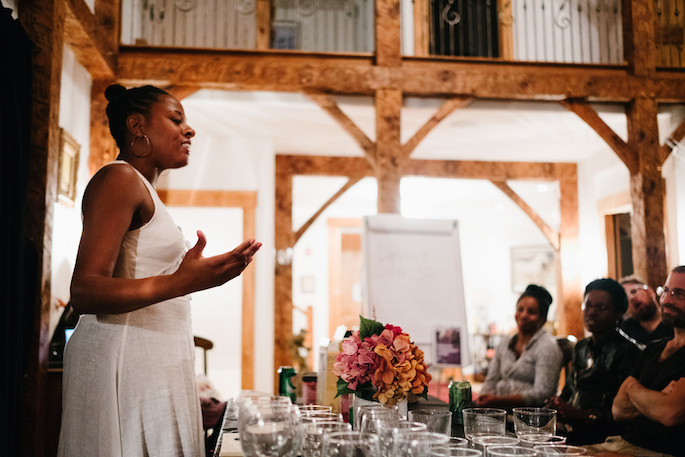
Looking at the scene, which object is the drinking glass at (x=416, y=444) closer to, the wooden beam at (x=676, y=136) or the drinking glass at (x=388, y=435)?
the drinking glass at (x=388, y=435)

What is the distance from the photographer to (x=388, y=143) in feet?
15.8

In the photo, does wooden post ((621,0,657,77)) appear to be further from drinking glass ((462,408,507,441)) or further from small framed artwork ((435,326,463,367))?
drinking glass ((462,408,507,441))

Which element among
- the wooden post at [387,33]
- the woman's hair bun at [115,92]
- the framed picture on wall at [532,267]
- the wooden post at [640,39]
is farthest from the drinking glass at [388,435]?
the framed picture on wall at [532,267]

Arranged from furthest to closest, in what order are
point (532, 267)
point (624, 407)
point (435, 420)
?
point (532, 267), point (624, 407), point (435, 420)

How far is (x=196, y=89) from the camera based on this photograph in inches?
186

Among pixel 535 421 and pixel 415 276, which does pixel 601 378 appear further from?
pixel 535 421

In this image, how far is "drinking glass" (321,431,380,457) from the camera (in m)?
0.97

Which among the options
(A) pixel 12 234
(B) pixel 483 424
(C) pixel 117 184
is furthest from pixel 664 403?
(A) pixel 12 234

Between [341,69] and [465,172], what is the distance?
2824 millimetres

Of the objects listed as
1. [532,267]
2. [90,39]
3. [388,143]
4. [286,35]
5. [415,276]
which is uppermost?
[286,35]

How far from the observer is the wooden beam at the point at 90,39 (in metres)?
3.63

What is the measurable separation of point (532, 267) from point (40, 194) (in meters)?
8.92

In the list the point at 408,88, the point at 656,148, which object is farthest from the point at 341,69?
the point at 656,148

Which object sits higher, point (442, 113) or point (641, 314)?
point (442, 113)
